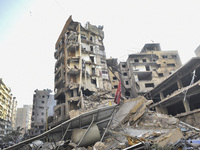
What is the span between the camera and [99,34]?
3938 cm

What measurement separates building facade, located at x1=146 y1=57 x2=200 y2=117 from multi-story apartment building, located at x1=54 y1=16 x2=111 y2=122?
12549mm

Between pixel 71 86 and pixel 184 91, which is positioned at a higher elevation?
pixel 71 86

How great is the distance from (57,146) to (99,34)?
117 feet

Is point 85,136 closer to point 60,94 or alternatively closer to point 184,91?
point 184,91

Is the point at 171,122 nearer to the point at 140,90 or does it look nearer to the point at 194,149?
the point at 194,149

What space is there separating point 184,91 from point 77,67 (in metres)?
20.2

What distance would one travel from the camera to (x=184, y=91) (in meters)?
18.0

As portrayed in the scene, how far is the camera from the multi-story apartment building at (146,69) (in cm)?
3700

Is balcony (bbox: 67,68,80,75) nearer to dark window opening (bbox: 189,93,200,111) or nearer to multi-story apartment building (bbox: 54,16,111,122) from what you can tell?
multi-story apartment building (bbox: 54,16,111,122)

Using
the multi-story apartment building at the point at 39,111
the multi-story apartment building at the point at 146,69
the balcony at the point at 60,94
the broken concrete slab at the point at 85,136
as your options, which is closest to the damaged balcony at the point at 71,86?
the balcony at the point at 60,94

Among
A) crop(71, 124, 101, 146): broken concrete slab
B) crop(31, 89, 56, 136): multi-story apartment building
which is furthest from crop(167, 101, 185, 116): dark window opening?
crop(31, 89, 56, 136): multi-story apartment building

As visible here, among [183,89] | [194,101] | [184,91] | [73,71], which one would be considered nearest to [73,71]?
[73,71]

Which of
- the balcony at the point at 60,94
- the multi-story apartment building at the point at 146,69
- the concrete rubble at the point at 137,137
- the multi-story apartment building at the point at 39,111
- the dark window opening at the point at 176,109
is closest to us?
the concrete rubble at the point at 137,137

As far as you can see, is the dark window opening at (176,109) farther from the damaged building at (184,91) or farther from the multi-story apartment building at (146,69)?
the multi-story apartment building at (146,69)
